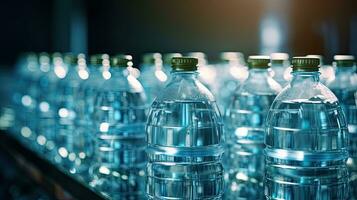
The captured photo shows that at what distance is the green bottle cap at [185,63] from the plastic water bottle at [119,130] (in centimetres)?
34

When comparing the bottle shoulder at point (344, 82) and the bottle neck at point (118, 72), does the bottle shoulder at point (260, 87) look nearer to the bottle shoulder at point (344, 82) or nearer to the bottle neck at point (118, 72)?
the bottle shoulder at point (344, 82)

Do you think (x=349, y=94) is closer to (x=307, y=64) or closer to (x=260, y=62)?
(x=260, y=62)

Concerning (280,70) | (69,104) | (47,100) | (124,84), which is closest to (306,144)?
(280,70)

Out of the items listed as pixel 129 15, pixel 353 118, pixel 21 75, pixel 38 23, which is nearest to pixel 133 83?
pixel 353 118

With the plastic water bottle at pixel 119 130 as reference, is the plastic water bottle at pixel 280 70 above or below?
above

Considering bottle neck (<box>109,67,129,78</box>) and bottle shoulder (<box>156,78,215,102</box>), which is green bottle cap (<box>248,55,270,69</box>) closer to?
bottle shoulder (<box>156,78,215,102</box>)

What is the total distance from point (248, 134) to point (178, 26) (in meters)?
1.83

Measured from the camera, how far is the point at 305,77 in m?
1.25

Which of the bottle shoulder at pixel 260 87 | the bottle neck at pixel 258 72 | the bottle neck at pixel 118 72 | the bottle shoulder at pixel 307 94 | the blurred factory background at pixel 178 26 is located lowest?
the bottle shoulder at pixel 307 94

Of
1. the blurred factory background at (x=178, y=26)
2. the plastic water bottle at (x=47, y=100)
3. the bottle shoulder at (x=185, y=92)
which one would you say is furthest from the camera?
the plastic water bottle at (x=47, y=100)

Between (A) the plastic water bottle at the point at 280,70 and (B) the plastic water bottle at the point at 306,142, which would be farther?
(A) the plastic water bottle at the point at 280,70

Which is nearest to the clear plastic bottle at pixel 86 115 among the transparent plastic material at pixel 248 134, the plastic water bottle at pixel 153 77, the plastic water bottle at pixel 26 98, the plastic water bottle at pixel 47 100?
the plastic water bottle at pixel 153 77

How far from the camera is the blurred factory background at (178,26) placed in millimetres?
2416

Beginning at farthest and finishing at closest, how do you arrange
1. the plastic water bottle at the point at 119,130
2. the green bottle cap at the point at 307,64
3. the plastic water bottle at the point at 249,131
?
the plastic water bottle at the point at 119,130 < the plastic water bottle at the point at 249,131 < the green bottle cap at the point at 307,64
